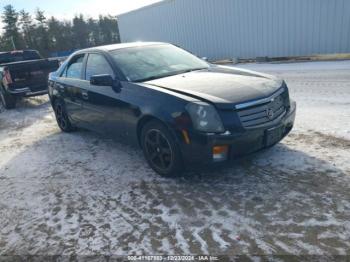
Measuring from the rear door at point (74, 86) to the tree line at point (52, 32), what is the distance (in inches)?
1891

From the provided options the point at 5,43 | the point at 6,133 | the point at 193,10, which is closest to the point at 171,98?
the point at 6,133

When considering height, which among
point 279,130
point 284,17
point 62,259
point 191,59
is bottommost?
point 62,259

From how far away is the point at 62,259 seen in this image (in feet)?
9.03

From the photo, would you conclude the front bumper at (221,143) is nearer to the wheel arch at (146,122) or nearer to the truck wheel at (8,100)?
the wheel arch at (146,122)

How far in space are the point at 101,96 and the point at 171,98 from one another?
1.46 meters

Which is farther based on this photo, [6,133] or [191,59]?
[6,133]

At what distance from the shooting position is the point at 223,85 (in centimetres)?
381

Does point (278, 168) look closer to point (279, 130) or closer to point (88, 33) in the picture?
point (279, 130)

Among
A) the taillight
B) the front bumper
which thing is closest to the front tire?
the front bumper

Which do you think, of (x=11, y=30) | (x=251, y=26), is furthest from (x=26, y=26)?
(x=251, y=26)

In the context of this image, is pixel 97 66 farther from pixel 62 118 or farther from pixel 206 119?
pixel 206 119

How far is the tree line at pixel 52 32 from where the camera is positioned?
51.6 m

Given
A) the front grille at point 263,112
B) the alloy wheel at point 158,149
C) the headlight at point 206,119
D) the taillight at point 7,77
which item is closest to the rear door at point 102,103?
the alloy wheel at point 158,149

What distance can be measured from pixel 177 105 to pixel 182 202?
3.39ft
